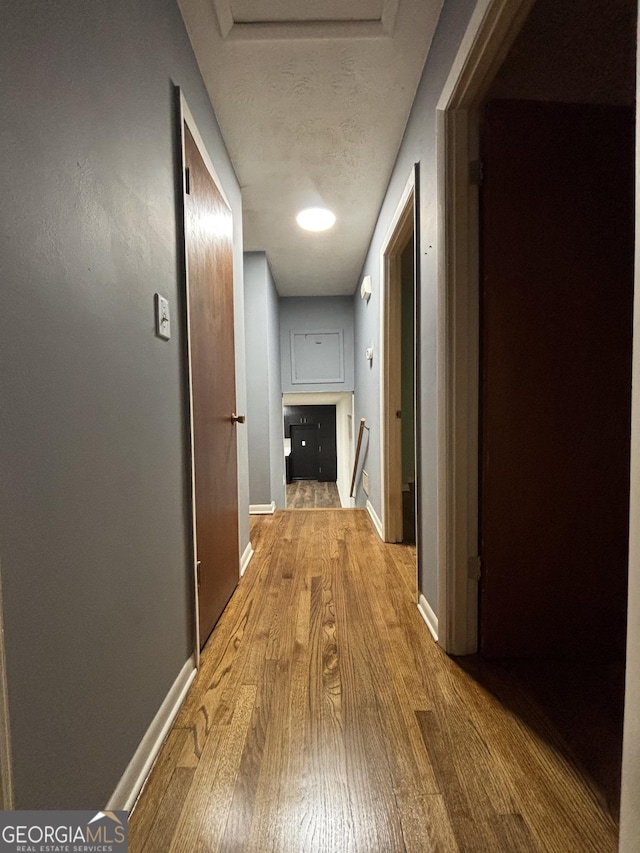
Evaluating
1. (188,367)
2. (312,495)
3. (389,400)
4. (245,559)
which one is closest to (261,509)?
(245,559)

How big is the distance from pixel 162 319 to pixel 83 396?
0.44 metres

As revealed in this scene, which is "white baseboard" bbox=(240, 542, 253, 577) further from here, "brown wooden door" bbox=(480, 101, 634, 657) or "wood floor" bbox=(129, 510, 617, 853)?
"brown wooden door" bbox=(480, 101, 634, 657)

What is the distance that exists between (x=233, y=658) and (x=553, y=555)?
1196 millimetres

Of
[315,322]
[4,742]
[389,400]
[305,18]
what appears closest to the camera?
[4,742]

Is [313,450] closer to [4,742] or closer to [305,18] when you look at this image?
[305,18]

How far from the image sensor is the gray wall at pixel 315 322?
4.62 metres

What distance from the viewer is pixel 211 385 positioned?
1.56 meters

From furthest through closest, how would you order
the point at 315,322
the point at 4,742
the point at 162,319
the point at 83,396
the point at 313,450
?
the point at 313,450 → the point at 315,322 → the point at 162,319 → the point at 83,396 → the point at 4,742

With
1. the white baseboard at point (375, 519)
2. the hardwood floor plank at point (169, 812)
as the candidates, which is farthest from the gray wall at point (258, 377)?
the hardwood floor plank at point (169, 812)

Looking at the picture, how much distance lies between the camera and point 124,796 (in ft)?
2.63

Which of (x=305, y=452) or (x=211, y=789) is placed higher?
(x=211, y=789)

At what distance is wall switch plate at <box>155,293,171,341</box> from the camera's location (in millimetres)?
1062

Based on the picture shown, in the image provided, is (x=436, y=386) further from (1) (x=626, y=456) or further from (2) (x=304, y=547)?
(2) (x=304, y=547)

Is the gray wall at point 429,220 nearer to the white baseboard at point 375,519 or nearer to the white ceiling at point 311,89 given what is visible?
the white ceiling at point 311,89
